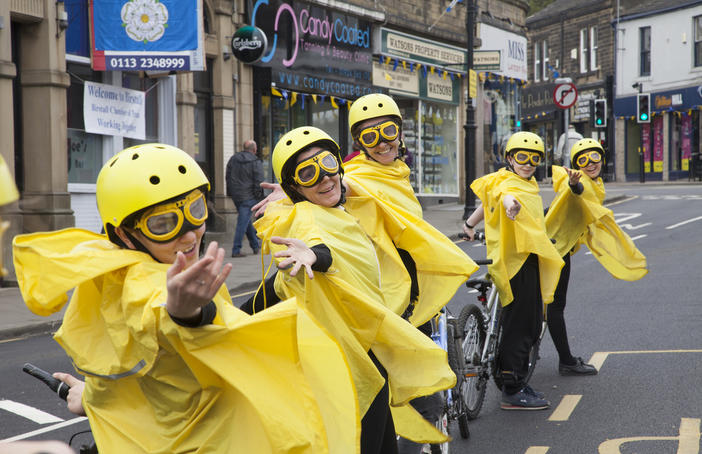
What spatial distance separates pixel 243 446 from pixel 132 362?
39 centimetres

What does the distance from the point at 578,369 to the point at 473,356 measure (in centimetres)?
160

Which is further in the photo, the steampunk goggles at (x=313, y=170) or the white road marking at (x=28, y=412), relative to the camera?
the white road marking at (x=28, y=412)

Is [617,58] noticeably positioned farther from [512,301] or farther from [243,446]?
[243,446]

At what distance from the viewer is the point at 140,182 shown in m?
2.54

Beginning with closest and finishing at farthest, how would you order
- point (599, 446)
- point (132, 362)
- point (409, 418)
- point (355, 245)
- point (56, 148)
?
1. point (132, 362)
2. point (355, 245)
3. point (409, 418)
4. point (599, 446)
5. point (56, 148)

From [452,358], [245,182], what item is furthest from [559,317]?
[245,182]

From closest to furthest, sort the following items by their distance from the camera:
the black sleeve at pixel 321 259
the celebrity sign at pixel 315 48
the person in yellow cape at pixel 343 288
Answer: the black sleeve at pixel 321 259 < the person in yellow cape at pixel 343 288 < the celebrity sign at pixel 315 48

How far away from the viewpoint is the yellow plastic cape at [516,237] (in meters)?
6.27

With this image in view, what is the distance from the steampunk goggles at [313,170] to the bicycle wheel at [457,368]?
2.09 metres

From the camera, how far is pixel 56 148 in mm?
14117

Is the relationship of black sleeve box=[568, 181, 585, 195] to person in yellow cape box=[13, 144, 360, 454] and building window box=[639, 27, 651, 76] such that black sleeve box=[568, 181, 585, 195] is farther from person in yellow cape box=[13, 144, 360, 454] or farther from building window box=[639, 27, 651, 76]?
building window box=[639, 27, 651, 76]

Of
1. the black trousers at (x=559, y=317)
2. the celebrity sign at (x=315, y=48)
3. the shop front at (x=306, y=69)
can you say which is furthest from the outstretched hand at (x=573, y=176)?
the celebrity sign at (x=315, y=48)

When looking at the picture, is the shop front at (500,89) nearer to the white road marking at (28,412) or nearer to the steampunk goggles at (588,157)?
the steampunk goggles at (588,157)

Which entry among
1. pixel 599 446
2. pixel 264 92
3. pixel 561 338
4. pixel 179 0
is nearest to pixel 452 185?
pixel 264 92
